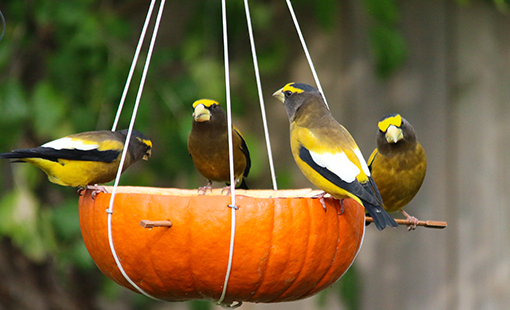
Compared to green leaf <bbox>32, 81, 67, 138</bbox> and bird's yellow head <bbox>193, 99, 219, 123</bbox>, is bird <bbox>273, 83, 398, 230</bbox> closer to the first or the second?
bird's yellow head <bbox>193, 99, 219, 123</bbox>

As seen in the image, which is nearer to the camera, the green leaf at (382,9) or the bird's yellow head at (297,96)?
the bird's yellow head at (297,96)

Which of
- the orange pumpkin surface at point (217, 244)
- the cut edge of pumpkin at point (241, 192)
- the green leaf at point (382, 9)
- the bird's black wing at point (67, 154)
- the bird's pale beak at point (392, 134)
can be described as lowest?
the orange pumpkin surface at point (217, 244)

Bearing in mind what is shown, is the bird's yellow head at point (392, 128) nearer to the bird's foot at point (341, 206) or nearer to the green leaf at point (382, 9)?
the bird's foot at point (341, 206)

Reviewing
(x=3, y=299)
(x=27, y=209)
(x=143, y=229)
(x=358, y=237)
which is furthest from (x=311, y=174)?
(x=3, y=299)

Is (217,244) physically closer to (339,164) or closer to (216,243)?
(216,243)

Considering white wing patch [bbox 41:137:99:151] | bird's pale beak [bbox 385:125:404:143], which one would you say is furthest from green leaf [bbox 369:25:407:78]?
white wing patch [bbox 41:137:99:151]

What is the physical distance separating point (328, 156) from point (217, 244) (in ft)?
2.03

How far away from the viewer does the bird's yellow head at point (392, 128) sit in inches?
111

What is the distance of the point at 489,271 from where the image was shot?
4039 mm

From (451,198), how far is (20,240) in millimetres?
3228

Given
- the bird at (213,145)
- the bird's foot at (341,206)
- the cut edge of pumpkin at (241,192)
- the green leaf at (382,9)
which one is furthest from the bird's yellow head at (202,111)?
the green leaf at (382,9)

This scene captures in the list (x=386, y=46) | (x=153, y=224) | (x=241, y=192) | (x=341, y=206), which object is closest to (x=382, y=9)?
(x=386, y=46)

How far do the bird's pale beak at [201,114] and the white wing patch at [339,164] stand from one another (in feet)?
2.28

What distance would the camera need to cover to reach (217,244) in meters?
1.94
